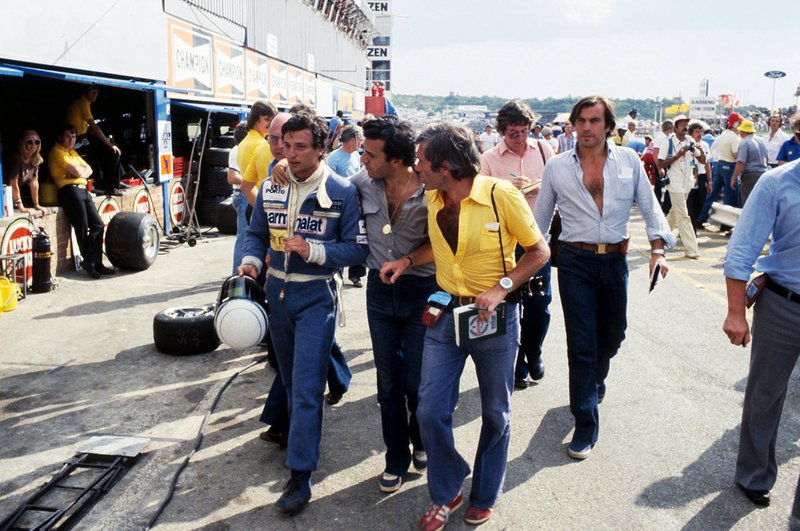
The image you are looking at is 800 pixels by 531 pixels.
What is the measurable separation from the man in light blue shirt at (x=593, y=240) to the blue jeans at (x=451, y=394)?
1.00 meters

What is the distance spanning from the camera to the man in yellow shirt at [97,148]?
11211 millimetres

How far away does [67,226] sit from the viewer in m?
9.78

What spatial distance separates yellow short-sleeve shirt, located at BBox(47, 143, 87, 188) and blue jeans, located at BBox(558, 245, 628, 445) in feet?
23.9

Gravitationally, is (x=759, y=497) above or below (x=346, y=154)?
below

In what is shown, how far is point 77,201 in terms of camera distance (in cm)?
954

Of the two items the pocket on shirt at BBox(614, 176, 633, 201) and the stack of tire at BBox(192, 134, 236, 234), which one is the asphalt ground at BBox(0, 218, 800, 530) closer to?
the pocket on shirt at BBox(614, 176, 633, 201)

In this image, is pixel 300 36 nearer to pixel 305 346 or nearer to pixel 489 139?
pixel 489 139

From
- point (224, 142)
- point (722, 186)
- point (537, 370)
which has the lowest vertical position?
point (537, 370)

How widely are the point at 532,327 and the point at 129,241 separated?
20.0 feet

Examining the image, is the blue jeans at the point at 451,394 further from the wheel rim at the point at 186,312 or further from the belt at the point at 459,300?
the wheel rim at the point at 186,312

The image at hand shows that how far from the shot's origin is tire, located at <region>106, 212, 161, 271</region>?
965 centimetres

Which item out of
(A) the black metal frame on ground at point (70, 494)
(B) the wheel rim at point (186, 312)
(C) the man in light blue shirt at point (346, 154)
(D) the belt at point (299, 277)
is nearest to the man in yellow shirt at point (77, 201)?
(C) the man in light blue shirt at point (346, 154)

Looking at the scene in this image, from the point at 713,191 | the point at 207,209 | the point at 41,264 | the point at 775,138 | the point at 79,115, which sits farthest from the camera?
the point at 713,191

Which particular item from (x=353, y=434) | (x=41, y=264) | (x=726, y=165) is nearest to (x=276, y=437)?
(x=353, y=434)
